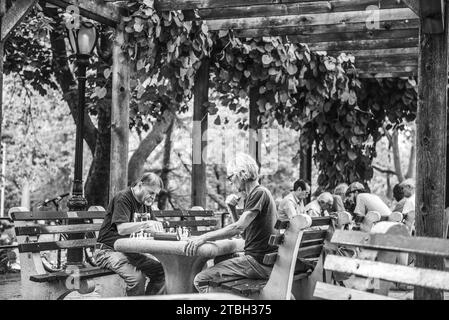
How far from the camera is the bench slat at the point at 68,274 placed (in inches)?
203

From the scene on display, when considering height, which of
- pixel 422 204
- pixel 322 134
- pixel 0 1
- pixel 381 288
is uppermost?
pixel 0 1

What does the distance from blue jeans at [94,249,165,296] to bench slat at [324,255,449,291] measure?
8.61ft

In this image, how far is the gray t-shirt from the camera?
518cm

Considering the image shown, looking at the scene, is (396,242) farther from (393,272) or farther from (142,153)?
(142,153)

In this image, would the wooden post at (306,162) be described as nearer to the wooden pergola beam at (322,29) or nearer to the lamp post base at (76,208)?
the wooden pergola beam at (322,29)

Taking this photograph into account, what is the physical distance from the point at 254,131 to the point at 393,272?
7.98 metres

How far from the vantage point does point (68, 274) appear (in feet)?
17.3

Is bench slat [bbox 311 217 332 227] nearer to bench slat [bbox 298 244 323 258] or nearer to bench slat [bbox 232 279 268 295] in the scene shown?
bench slat [bbox 298 244 323 258]

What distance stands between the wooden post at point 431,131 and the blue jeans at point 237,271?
1.39 meters

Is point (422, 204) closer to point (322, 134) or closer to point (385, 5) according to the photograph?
point (385, 5)

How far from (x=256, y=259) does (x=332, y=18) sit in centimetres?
502

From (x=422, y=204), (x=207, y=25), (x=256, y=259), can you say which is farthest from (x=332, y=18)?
(x=256, y=259)

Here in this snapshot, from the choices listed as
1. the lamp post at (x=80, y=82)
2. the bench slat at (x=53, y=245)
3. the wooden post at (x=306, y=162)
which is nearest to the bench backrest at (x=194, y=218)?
the lamp post at (x=80, y=82)

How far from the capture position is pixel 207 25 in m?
9.34
